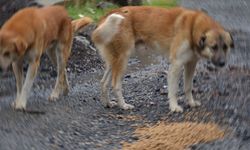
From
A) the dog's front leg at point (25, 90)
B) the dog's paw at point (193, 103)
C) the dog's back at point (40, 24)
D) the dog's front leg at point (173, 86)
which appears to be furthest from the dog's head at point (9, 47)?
the dog's paw at point (193, 103)

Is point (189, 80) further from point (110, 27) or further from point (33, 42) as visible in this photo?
point (33, 42)

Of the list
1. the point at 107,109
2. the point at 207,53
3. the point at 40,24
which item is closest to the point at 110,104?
the point at 107,109

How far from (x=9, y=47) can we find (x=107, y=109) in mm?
2161

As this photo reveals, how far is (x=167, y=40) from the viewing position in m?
10.6

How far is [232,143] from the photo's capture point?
25.2ft

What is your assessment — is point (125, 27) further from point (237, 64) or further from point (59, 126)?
point (237, 64)

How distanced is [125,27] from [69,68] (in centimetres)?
375

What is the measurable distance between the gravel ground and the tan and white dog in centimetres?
49

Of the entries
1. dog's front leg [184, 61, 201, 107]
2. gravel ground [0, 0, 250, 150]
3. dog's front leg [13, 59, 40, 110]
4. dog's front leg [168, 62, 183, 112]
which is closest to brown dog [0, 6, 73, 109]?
dog's front leg [13, 59, 40, 110]

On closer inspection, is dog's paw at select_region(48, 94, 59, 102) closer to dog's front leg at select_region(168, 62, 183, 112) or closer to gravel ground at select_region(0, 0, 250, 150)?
gravel ground at select_region(0, 0, 250, 150)

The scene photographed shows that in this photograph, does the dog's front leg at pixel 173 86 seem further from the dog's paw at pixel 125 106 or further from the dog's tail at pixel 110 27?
the dog's tail at pixel 110 27

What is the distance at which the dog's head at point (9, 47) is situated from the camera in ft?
30.5

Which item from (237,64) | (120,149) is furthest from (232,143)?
(237,64)

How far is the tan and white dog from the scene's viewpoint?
9.97 m
